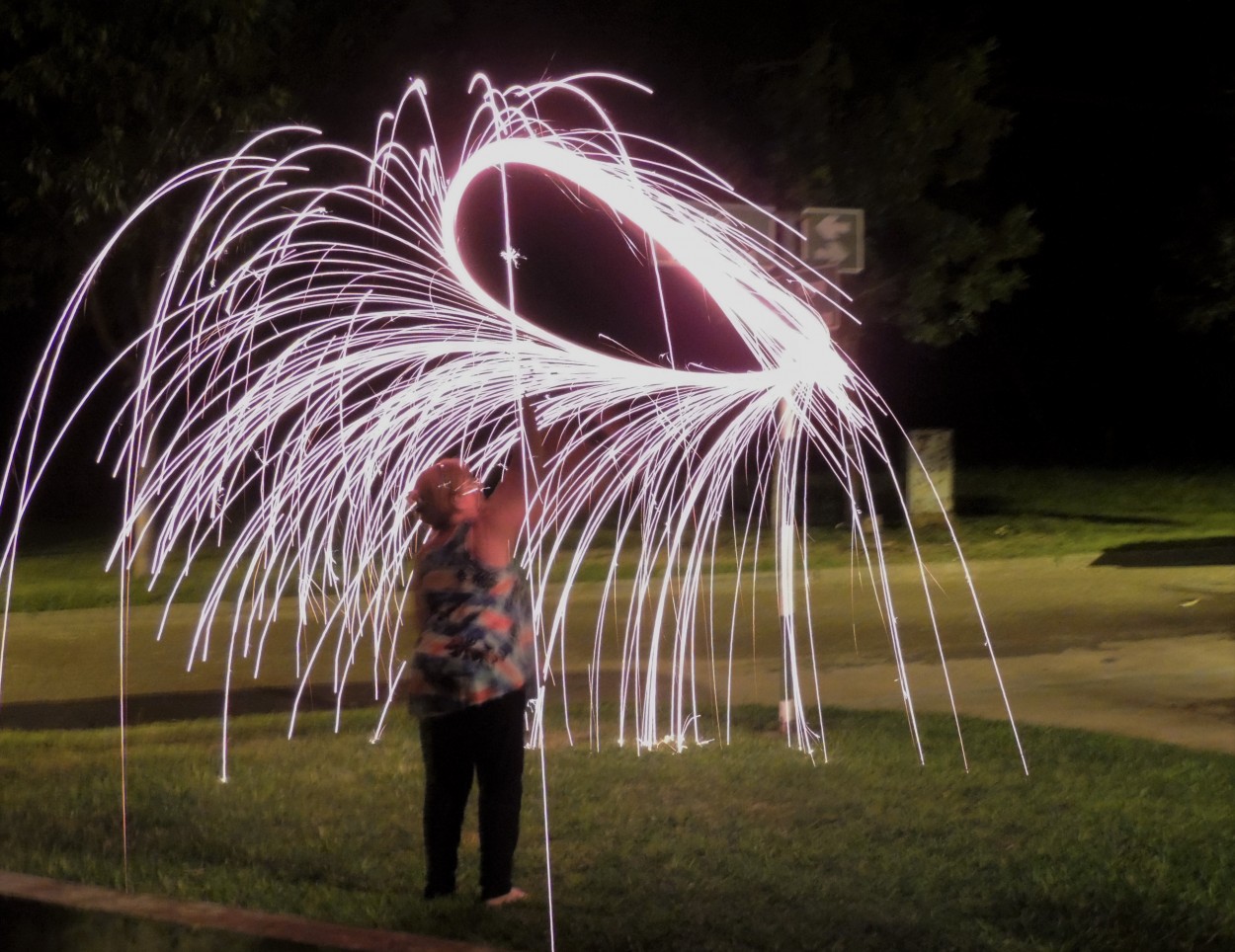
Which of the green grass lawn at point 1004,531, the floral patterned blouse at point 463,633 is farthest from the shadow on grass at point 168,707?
the green grass lawn at point 1004,531

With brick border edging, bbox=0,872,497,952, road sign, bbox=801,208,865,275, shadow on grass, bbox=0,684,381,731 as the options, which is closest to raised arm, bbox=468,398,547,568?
brick border edging, bbox=0,872,497,952

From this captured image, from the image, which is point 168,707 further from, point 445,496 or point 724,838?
point 445,496

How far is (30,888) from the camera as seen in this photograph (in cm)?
536

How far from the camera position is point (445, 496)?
5305mm

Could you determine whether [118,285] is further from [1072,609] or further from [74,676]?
[1072,609]

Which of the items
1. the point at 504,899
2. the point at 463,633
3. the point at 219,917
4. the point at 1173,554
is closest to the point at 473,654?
the point at 463,633

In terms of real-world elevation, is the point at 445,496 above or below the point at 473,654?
above

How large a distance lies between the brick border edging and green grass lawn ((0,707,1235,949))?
0.38 m

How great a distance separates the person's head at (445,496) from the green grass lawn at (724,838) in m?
1.29

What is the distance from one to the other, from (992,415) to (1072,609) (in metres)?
25.0

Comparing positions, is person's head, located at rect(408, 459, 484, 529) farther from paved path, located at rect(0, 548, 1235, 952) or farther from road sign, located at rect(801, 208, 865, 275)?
road sign, located at rect(801, 208, 865, 275)

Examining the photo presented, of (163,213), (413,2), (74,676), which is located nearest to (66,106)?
(163,213)

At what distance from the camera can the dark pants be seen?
207 inches

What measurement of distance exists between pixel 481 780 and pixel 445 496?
922 millimetres
